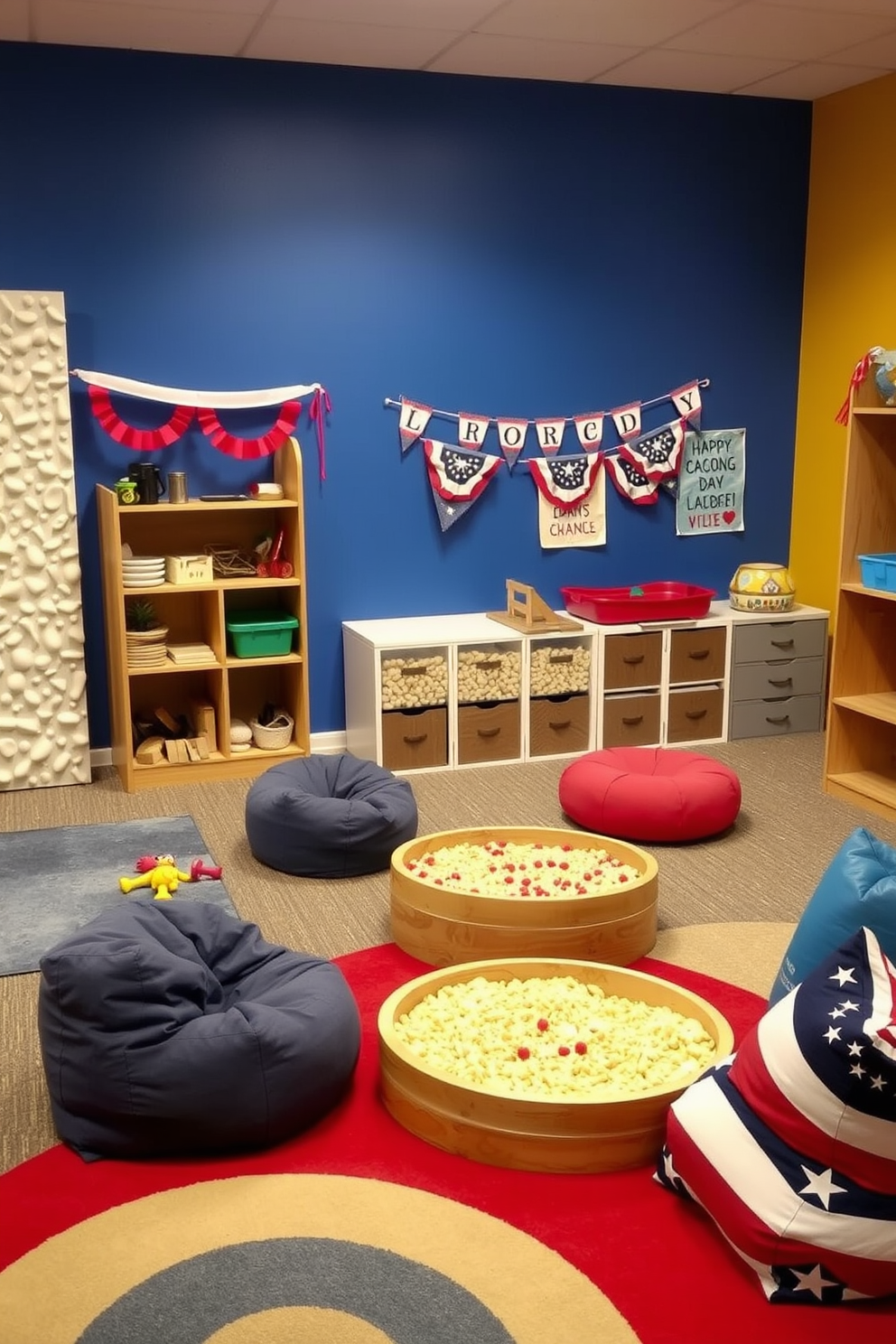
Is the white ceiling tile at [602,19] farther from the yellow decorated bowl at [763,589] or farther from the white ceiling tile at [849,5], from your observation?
the yellow decorated bowl at [763,589]

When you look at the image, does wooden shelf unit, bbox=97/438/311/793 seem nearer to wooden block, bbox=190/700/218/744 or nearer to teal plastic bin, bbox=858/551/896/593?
wooden block, bbox=190/700/218/744

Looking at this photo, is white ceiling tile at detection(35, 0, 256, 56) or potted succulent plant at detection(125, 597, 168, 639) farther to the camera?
potted succulent plant at detection(125, 597, 168, 639)

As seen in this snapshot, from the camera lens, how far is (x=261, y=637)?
191 inches

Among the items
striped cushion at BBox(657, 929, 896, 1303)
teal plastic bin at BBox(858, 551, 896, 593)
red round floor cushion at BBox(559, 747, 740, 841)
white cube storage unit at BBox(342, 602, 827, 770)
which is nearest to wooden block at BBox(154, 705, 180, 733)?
white cube storage unit at BBox(342, 602, 827, 770)

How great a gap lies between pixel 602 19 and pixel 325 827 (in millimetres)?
2773

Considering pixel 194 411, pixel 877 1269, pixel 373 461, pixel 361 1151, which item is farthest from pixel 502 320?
pixel 877 1269

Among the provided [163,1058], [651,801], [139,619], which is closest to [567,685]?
[651,801]

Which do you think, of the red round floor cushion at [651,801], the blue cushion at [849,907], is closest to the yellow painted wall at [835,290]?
the red round floor cushion at [651,801]

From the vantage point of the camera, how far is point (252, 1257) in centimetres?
221

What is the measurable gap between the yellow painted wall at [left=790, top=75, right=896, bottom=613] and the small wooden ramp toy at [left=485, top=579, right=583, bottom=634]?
1.19 metres

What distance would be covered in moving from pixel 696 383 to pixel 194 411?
2.17 m

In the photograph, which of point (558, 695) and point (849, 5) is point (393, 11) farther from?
point (558, 695)

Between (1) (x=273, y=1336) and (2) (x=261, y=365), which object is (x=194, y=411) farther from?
(1) (x=273, y=1336)

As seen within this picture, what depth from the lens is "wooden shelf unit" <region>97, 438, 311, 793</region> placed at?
184 inches
